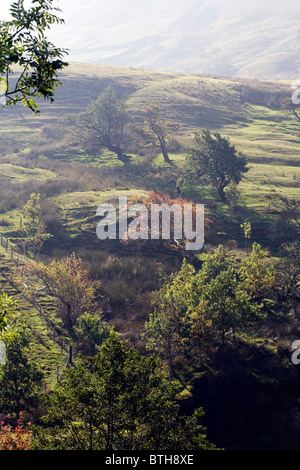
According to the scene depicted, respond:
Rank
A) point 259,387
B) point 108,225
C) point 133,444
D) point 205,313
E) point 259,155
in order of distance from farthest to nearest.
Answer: point 259,155, point 108,225, point 205,313, point 259,387, point 133,444

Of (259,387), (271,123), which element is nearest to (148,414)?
(259,387)

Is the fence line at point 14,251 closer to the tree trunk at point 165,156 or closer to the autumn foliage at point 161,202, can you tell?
the autumn foliage at point 161,202

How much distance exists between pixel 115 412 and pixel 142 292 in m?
25.9

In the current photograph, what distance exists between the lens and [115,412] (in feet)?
54.1

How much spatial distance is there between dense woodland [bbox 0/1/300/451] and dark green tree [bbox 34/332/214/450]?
0.06 metres

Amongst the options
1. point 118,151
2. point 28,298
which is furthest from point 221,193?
point 28,298

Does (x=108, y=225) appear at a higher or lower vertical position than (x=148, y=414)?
higher

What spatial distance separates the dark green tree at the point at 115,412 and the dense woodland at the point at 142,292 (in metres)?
0.06

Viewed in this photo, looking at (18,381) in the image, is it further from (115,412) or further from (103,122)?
(103,122)

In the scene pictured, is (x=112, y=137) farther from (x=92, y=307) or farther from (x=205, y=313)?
(x=205, y=313)

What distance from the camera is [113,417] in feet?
53.9

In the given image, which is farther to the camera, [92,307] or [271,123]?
[271,123]

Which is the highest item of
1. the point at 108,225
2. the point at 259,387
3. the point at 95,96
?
the point at 95,96
